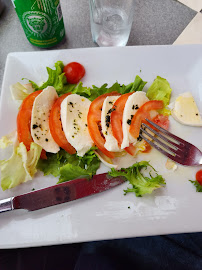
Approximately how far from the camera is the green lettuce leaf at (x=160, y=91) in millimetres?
1501

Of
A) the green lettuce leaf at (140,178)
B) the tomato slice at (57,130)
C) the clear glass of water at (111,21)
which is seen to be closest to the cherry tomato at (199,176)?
the green lettuce leaf at (140,178)

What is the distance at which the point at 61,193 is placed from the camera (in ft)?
4.16

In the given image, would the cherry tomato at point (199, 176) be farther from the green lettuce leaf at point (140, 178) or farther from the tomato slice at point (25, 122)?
the tomato slice at point (25, 122)

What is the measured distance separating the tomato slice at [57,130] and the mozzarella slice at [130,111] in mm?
306

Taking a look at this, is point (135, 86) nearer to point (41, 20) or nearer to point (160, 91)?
point (160, 91)

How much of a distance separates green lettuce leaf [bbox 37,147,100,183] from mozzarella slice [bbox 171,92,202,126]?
1.82ft

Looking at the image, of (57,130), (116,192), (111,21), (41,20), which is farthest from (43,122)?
(111,21)

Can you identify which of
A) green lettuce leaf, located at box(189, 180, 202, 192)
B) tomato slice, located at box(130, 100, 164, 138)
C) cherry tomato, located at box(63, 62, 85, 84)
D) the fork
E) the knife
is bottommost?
the knife

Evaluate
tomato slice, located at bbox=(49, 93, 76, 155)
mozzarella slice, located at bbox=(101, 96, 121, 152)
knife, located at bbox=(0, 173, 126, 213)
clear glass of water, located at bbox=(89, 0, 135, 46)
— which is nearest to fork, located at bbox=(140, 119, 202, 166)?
mozzarella slice, located at bbox=(101, 96, 121, 152)

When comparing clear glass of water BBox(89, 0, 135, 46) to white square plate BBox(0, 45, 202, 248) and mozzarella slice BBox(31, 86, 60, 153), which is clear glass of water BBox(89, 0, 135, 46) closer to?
white square plate BBox(0, 45, 202, 248)

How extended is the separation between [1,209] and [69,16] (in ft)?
5.29

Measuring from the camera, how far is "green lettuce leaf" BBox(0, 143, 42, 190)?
128cm

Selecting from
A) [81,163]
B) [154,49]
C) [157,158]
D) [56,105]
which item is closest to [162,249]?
[157,158]

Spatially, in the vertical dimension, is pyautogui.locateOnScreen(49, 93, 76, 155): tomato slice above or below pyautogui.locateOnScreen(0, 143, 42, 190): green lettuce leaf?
above
